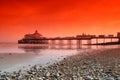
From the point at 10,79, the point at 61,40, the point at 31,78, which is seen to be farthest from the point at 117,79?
the point at 61,40

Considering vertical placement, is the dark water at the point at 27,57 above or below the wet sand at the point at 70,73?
below

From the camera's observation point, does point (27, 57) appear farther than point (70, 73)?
Yes

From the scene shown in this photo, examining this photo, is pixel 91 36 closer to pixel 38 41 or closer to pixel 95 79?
pixel 38 41

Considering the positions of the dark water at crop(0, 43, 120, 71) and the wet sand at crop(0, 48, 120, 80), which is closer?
the wet sand at crop(0, 48, 120, 80)

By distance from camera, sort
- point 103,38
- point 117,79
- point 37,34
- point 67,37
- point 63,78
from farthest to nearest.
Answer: point 37,34 < point 67,37 < point 103,38 < point 63,78 < point 117,79

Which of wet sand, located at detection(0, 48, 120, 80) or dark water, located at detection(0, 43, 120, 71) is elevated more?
wet sand, located at detection(0, 48, 120, 80)

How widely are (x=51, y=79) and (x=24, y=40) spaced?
369ft

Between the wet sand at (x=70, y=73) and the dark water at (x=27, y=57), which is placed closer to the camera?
the wet sand at (x=70, y=73)

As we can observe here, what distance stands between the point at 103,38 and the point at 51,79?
4014 inches

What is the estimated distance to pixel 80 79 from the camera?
7730 millimetres

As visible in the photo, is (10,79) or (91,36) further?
(91,36)

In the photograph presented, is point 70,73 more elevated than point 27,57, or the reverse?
point 70,73

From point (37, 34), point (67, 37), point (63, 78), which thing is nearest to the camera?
point (63, 78)

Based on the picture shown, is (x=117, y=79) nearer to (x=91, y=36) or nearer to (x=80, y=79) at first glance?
(x=80, y=79)
